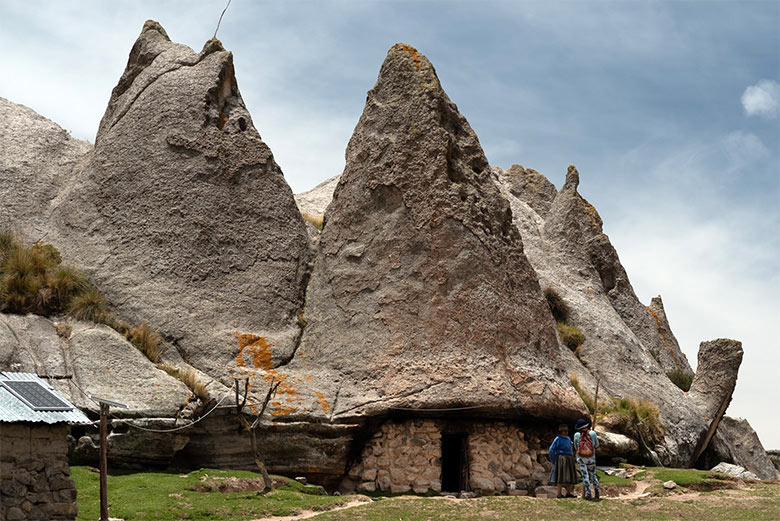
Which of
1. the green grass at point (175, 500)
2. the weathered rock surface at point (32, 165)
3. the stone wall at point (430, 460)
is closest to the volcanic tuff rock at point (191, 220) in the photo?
the weathered rock surface at point (32, 165)

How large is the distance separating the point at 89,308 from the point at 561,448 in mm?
10254

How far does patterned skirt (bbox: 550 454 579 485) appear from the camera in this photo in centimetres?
1702

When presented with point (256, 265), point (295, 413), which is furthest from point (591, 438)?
point (256, 265)

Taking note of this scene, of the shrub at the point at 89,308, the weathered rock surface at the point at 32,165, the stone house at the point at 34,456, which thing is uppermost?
the weathered rock surface at the point at 32,165

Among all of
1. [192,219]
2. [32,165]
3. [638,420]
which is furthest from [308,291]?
[638,420]

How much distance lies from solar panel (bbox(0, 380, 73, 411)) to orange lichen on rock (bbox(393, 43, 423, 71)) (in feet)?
41.5

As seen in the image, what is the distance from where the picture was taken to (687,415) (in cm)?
2552

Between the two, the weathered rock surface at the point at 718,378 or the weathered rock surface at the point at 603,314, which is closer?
the weathered rock surface at the point at 603,314

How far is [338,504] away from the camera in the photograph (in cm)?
1543

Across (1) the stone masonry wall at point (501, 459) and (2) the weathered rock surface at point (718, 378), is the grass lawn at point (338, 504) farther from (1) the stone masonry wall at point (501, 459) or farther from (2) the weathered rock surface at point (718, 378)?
(2) the weathered rock surface at point (718, 378)

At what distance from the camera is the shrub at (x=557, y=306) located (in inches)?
1103

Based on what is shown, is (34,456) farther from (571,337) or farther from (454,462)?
(571,337)

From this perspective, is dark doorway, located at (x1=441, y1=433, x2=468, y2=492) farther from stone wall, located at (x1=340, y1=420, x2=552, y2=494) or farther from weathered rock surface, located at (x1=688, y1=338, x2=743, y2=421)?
weathered rock surface, located at (x1=688, y1=338, x2=743, y2=421)

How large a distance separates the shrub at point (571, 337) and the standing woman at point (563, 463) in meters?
9.71
